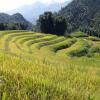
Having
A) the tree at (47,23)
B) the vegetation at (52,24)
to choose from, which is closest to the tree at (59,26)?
the vegetation at (52,24)

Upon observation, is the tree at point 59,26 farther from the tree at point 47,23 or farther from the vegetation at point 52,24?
the tree at point 47,23

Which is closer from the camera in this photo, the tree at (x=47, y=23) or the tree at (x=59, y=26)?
the tree at (x=47, y=23)

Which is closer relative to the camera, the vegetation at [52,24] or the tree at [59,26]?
the vegetation at [52,24]

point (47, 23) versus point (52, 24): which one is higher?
point (47, 23)

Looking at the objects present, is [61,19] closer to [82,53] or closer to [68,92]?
[82,53]

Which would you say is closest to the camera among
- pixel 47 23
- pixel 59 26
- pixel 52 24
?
pixel 59 26

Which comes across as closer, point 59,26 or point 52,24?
point 59,26

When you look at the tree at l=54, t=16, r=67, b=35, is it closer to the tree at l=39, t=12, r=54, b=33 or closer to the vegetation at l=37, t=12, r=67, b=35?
the vegetation at l=37, t=12, r=67, b=35

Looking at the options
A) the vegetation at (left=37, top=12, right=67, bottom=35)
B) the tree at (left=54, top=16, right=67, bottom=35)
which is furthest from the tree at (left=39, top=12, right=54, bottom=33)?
the tree at (left=54, top=16, right=67, bottom=35)

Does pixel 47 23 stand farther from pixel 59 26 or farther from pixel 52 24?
pixel 59 26

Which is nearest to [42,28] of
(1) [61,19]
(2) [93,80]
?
(1) [61,19]

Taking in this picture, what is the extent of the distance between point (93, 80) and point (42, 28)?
118 meters

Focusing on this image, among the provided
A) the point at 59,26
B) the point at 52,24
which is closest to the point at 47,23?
the point at 52,24

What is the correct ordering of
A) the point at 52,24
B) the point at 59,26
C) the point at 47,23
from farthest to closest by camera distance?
the point at 47,23
the point at 52,24
the point at 59,26
